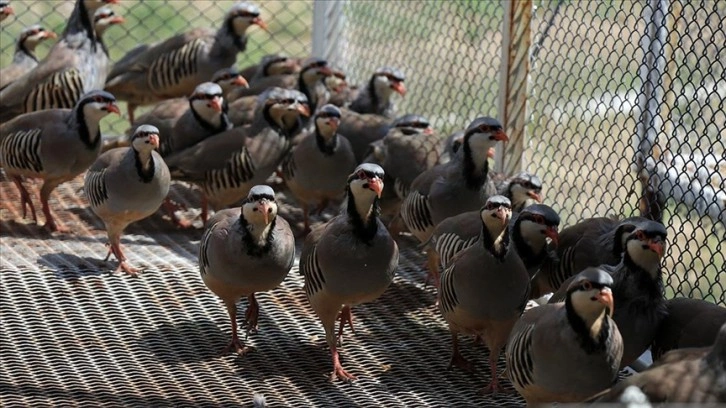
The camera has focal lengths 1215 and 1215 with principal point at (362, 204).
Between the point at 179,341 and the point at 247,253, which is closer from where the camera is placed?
the point at 247,253

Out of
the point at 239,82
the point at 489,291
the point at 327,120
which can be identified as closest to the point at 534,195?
the point at 489,291

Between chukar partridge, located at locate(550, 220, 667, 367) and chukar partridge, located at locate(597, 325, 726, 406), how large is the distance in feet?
2.80

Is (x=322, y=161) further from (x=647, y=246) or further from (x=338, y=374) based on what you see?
(x=647, y=246)

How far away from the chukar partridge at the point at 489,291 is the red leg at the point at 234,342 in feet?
3.13

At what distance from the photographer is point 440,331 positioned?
593cm

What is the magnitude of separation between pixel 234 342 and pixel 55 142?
2117mm

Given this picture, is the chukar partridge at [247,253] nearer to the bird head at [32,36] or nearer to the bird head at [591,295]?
the bird head at [591,295]

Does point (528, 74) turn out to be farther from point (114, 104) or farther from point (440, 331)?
point (114, 104)

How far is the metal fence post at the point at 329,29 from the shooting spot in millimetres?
8961

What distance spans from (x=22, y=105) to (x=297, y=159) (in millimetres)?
2019

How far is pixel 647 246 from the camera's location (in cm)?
496

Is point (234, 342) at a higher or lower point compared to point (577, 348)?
lower

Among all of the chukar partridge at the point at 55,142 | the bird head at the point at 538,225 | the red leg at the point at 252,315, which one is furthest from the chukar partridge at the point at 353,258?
the chukar partridge at the point at 55,142

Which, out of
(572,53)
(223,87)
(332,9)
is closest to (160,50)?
(223,87)
